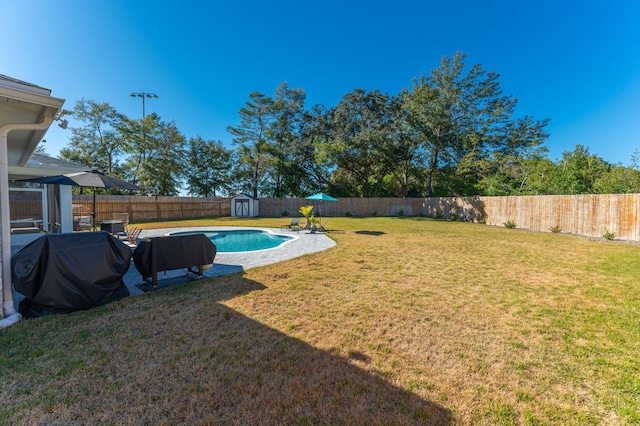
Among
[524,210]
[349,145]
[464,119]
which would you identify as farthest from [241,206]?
[464,119]

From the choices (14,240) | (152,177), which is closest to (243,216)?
(152,177)

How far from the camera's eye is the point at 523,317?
361cm

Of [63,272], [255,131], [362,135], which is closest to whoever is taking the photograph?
[63,272]

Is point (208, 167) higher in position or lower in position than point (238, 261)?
higher

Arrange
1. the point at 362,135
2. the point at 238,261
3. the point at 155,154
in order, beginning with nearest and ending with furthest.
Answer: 1. the point at 238,261
2. the point at 362,135
3. the point at 155,154

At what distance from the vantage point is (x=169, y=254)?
4.61m

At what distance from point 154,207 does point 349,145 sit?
1756 centimetres

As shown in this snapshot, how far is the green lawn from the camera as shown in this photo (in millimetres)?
1952

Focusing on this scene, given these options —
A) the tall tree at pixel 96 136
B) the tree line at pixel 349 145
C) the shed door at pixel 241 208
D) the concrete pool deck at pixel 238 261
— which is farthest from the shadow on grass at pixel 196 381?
the tall tree at pixel 96 136

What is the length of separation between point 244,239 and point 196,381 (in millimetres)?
9602

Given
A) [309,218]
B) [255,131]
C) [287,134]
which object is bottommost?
[309,218]

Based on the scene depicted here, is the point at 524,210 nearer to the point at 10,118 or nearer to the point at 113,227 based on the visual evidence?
the point at 10,118

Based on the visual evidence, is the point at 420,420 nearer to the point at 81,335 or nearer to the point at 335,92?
the point at 81,335

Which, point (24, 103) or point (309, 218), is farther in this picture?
point (309, 218)
